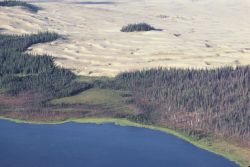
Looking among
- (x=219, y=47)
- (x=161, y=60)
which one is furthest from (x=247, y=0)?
(x=161, y=60)

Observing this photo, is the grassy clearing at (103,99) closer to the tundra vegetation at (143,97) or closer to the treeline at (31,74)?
the tundra vegetation at (143,97)

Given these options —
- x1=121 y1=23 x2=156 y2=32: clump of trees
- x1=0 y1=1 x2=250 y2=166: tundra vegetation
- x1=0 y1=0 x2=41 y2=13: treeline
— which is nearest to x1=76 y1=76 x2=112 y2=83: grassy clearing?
x1=0 y1=1 x2=250 y2=166: tundra vegetation

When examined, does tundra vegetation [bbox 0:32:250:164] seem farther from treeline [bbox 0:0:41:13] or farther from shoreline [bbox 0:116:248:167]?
treeline [bbox 0:0:41:13]

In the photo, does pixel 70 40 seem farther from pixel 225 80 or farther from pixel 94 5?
pixel 94 5

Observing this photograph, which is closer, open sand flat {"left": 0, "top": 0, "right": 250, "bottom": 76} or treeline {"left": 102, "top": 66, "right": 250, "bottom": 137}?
treeline {"left": 102, "top": 66, "right": 250, "bottom": 137}

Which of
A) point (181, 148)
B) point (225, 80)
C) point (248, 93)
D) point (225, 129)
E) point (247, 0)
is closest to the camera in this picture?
point (181, 148)

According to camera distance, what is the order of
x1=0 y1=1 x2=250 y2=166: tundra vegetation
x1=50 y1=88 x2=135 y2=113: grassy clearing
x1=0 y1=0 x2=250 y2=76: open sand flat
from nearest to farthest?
x1=0 y1=1 x2=250 y2=166: tundra vegetation → x1=50 y1=88 x2=135 y2=113: grassy clearing → x1=0 y1=0 x2=250 y2=76: open sand flat

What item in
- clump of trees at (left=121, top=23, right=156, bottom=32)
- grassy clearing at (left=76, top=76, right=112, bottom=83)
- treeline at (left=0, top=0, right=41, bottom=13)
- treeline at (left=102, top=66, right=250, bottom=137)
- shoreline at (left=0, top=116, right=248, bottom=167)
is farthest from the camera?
treeline at (left=0, top=0, right=41, bottom=13)
